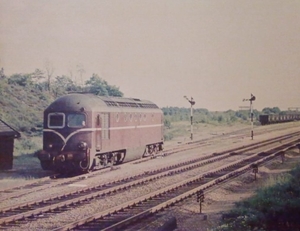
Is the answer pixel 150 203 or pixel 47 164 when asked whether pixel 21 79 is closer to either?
pixel 47 164

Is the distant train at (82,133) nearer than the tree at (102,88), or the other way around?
the distant train at (82,133)

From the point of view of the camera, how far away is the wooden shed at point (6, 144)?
680 inches

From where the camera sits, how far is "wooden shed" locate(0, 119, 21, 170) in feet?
56.6

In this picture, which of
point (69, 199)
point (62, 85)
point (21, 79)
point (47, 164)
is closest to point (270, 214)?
point (69, 199)

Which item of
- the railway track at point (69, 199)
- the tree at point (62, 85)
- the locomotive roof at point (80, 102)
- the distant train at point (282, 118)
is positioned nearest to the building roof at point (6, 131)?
the locomotive roof at point (80, 102)

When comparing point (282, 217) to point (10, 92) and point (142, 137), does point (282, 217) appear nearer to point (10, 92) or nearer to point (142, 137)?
point (142, 137)

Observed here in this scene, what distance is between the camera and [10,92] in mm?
24734

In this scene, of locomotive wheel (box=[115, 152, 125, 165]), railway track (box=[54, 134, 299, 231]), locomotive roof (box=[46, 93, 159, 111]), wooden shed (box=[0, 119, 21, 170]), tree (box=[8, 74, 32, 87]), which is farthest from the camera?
tree (box=[8, 74, 32, 87])

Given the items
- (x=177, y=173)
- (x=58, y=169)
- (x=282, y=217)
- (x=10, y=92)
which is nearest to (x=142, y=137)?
(x=177, y=173)

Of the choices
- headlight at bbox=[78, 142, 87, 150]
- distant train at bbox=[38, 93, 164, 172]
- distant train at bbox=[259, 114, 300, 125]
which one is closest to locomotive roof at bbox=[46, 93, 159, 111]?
distant train at bbox=[38, 93, 164, 172]

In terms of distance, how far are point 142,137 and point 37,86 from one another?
943 cm

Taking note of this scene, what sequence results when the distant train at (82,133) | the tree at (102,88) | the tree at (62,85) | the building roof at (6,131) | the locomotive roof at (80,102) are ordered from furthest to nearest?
the tree at (102,88), the tree at (62,85), the building roof at (6,131), the locomotive roof at (80,102), the distant train at (82,133)

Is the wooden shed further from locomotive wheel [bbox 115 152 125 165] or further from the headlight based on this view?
locomotive wheel [bbox 115 152 125 165]

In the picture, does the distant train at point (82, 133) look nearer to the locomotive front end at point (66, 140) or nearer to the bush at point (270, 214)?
the locomotive front end at point (66, 140)
